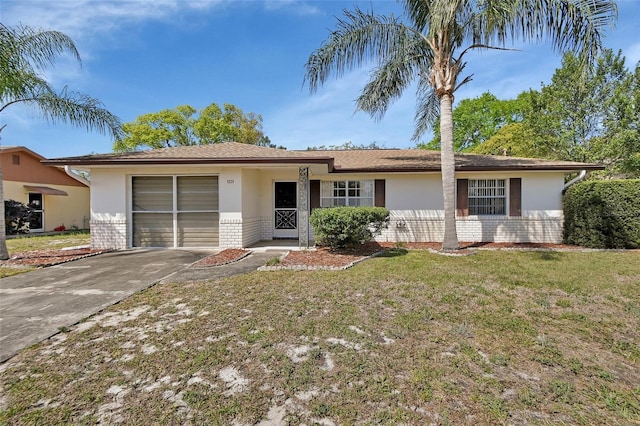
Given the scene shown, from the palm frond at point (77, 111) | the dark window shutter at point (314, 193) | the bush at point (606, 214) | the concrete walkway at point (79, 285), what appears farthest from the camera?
the dark window shutter at point (314, 193)

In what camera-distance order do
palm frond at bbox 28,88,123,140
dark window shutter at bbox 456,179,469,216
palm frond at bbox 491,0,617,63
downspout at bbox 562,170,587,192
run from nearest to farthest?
palm frond at bbox 491,0,617,63 → palm frond at bbox 28,88,123,140 → downspout at bbox 562,170,587,192 → dark window shutter at bbox 456,179,469,216

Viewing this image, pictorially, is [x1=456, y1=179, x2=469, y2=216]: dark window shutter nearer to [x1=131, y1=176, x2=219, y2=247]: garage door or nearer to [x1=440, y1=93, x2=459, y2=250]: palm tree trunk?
[x1=440, y1=93, x2=459, y2=250]: palm tree trunk

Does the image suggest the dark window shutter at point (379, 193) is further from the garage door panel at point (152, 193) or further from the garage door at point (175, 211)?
the garage door panel at point (152, 193)

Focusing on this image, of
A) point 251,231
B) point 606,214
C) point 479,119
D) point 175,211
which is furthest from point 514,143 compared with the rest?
point 175,211

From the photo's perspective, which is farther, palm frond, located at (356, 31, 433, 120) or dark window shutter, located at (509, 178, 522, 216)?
dark window shutter, located at (509, 178, 522, 216)

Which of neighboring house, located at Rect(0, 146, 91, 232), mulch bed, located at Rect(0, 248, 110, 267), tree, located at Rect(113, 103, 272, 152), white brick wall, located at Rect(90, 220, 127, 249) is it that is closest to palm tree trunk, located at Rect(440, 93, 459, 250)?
white brick wall, located at Rect(90, 220, 127, 249)

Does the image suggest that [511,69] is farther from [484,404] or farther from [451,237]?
[484,404]

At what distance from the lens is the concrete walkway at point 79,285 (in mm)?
3786

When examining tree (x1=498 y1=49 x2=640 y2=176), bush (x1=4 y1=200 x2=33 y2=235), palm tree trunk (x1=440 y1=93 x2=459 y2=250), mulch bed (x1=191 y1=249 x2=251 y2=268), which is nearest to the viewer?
mulch bed (x1=191 y1=249 x2=251 y2=268)

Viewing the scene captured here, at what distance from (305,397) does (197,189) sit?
881 cm

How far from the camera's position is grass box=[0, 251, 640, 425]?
2.28 m

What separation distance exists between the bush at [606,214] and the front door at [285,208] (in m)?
10.1

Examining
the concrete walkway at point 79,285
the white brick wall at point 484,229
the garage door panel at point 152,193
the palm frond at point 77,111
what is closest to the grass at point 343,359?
the concrete walkway at point 79,285

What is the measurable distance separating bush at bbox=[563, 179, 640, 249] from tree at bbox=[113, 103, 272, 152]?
26425mm
